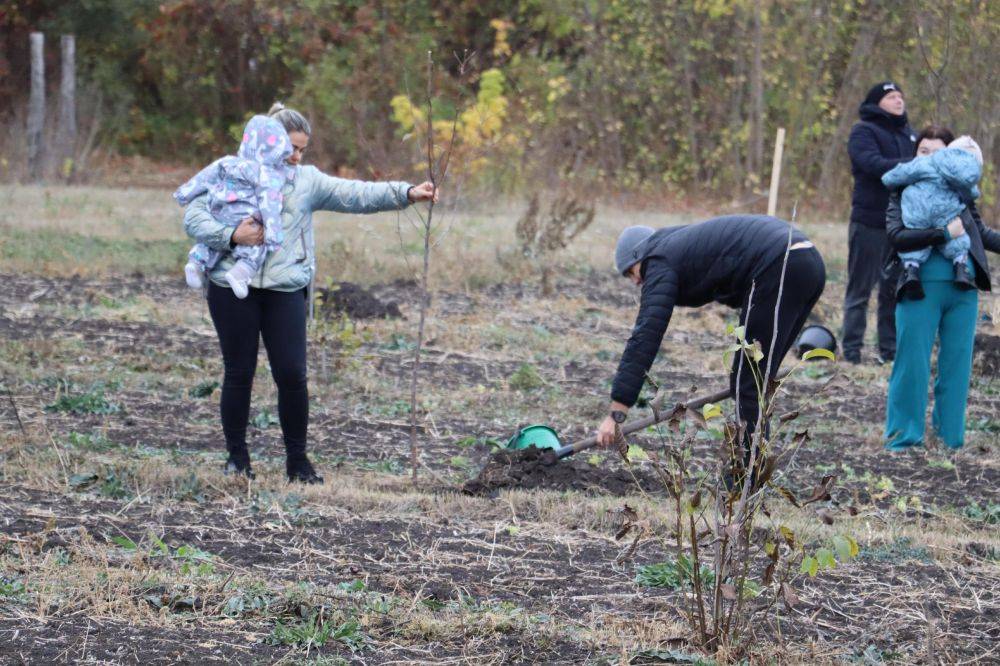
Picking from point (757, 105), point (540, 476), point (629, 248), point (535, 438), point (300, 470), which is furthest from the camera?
point (757, 105)

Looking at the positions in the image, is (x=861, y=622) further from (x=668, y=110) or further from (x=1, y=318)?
(x=668, y=110)

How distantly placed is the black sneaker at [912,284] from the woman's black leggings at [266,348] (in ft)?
10.4

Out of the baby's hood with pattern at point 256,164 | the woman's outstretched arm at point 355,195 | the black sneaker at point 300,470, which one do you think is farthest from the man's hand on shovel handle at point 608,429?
the baby's hood with pattern at point 256,164

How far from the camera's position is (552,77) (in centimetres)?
2302

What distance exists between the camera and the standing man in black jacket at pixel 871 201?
30.9 ft

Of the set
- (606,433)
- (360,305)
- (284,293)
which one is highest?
(284,293)

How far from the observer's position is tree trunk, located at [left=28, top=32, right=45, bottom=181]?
20672 millimetres

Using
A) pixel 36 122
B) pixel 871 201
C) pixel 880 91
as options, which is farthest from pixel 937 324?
pixel 36 122

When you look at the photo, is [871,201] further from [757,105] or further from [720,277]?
[757,105]

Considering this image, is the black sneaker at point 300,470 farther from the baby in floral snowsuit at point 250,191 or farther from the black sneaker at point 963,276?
the black sneaker at point 963,276

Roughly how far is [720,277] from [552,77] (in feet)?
58.2

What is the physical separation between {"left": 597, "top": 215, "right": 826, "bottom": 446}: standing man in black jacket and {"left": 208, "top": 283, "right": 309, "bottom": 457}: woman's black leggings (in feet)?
4.55

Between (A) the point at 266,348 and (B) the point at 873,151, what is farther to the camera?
(B) the point at 873,151

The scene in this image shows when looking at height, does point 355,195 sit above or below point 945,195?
below
